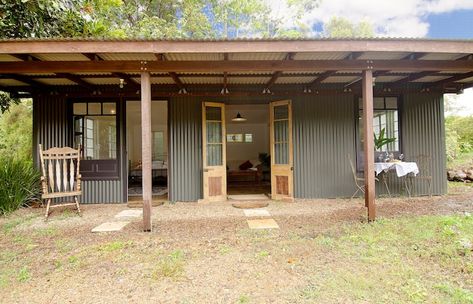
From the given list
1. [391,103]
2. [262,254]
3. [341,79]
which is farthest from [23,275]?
[391,103]

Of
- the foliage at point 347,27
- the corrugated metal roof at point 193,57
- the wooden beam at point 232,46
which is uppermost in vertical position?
the foliage at point 347,27

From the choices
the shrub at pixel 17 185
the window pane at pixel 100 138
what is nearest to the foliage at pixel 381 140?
the window pane at pixel 100 138

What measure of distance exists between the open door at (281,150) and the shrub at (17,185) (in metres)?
5.00

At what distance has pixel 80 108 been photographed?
594cm

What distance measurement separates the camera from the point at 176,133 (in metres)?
5.94

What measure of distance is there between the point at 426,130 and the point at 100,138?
7.42 m

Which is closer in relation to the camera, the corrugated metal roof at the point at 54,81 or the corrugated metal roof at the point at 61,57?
the corrugated metal roof at the point at 61,57

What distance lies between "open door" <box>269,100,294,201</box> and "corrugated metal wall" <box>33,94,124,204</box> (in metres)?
3.40

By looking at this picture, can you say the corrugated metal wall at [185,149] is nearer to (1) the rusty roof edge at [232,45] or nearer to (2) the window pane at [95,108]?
(2) the window pane at [95,108]

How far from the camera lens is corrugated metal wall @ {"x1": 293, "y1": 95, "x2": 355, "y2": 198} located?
6.01 m

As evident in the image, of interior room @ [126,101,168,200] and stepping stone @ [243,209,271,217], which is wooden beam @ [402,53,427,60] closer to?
stepping stone @ [243,209,271,217]

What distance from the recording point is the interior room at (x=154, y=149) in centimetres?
782

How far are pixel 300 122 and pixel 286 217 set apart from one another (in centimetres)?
250

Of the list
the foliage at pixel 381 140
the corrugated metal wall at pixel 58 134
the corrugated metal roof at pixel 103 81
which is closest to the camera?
the corrugated metal roof at pixel 103 81
